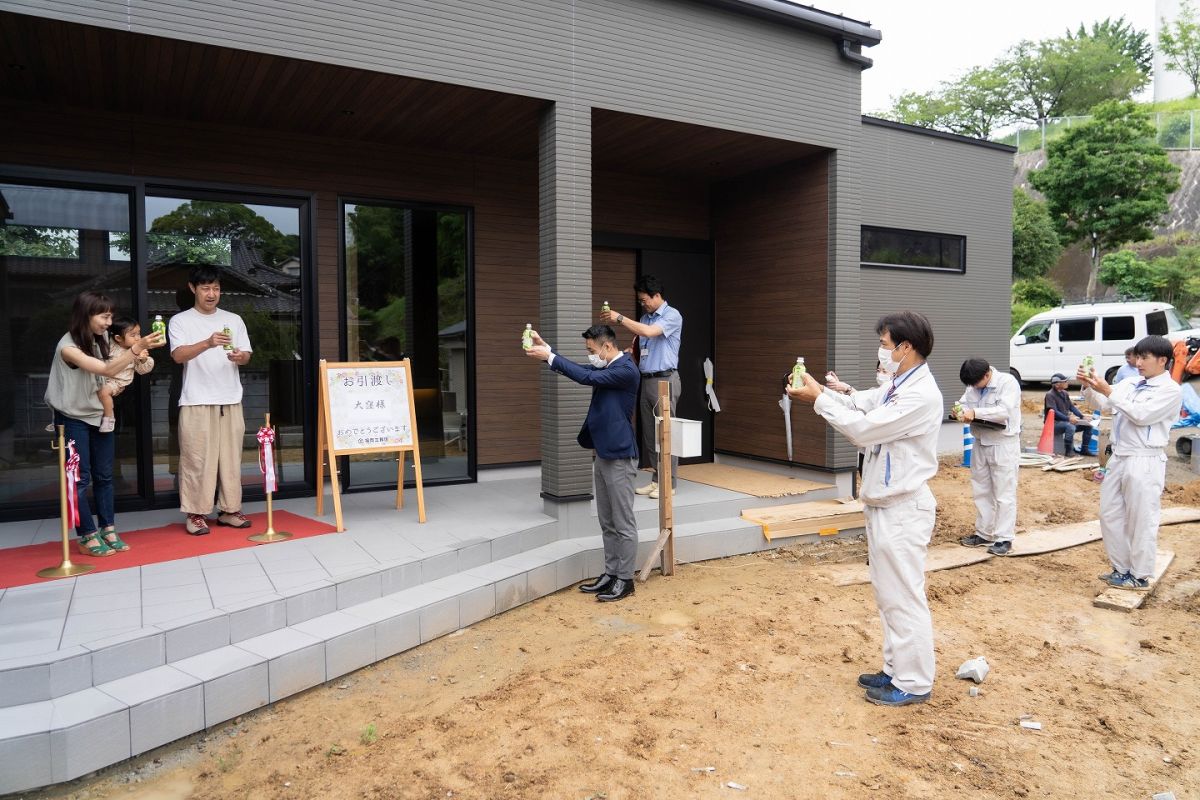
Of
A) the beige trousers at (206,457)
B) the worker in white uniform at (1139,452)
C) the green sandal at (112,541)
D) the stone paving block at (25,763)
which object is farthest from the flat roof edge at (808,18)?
the stone paving block at (25,763)

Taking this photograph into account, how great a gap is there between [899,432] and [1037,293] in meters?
25.9

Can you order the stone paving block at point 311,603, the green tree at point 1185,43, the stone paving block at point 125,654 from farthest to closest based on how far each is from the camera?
the green tree at point 1185,43 < the stone paving block at point 311,603 < the stone paving block at point 125,654

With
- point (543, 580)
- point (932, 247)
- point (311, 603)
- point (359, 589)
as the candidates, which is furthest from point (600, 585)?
point (932, 247)

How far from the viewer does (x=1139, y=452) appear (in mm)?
5156

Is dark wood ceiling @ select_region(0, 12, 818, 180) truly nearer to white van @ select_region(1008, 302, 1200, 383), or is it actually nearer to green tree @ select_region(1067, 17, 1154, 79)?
white van @ select_region(1008, 302, 1200, 383)

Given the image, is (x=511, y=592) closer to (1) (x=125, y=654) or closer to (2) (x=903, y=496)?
(1) (x=125, y=654)

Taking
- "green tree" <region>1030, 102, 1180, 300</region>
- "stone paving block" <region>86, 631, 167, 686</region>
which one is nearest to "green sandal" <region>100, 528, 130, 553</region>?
"stone paving block" <region>86, 631, 167, 686</region>

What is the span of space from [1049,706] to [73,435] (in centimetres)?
532

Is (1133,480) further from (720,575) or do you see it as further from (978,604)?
(720,575)

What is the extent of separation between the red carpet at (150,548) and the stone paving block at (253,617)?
1.02 meters

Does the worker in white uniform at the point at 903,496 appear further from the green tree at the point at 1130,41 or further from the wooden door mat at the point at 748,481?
the green tree at the point at 1130,41

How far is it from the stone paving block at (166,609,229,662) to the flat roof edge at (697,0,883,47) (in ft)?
18.4

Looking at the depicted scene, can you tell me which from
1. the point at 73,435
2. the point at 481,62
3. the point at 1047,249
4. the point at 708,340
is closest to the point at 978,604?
the point at 708,340

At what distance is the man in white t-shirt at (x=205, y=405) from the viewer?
4828mm
